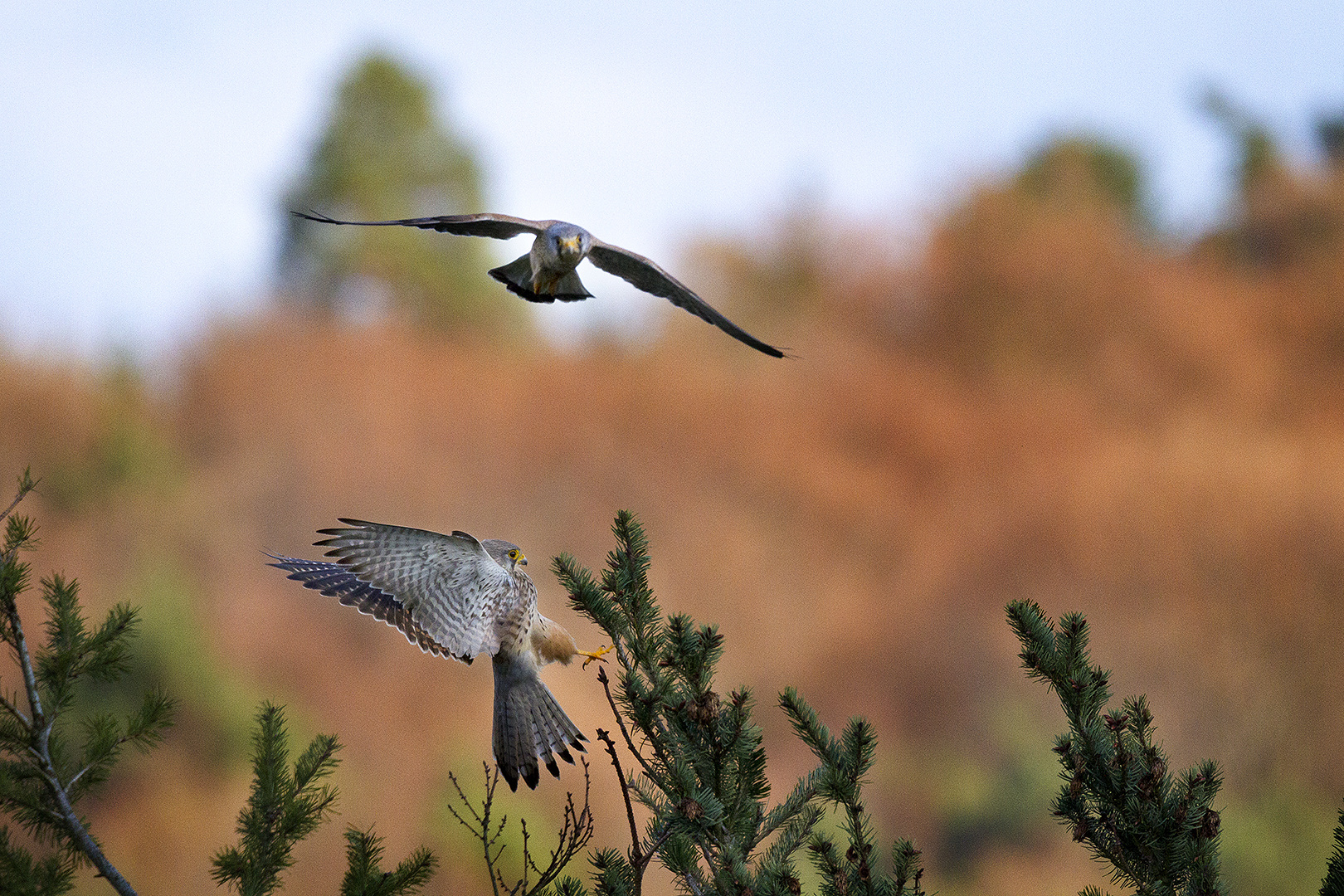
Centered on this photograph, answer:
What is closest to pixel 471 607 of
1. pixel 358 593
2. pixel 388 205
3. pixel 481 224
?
pixel 358 593

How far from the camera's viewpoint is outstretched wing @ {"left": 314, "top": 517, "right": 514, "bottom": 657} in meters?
2.72

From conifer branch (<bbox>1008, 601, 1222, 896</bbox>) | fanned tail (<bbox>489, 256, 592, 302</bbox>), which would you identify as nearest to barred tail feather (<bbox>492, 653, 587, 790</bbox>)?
fanned tail (<bbox>489, 256, 592, 302</bbox>)

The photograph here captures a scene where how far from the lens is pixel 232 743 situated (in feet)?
42.3

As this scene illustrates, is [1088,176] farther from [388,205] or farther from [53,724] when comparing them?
[53,724]

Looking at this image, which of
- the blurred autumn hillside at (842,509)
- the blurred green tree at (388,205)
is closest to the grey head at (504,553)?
the blurred autumn hillside at (842,509)

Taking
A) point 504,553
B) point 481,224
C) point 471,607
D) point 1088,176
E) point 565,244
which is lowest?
point 471,607

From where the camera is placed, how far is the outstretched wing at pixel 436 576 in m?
2.72

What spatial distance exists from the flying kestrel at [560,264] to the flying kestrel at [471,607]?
29.0 inches

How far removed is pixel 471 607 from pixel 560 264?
94 cm

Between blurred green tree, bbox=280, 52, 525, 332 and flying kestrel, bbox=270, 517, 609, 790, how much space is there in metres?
17.9

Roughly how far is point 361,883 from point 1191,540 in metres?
14.9

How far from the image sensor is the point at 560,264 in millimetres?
3146

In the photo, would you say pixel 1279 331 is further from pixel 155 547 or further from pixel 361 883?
pixel 361 883

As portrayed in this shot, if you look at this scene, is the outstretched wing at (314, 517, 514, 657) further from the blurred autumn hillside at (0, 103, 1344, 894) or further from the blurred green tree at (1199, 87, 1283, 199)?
the blurred green tree at (1199, 87, 1283, 199)
